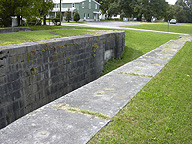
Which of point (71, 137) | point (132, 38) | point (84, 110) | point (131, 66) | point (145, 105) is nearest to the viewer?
point (71, 137)

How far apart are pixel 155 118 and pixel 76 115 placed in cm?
126

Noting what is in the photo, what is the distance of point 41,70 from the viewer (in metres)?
6.86

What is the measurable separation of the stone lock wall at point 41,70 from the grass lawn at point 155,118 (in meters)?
3.13

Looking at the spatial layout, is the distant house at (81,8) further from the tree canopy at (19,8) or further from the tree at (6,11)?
the tree canopy at (19,8)

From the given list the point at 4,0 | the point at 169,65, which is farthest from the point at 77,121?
the point at 4,0

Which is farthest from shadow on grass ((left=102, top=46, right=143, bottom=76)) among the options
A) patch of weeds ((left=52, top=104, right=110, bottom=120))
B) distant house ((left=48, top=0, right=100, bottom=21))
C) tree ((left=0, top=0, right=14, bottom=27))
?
distant house ((left=48, top=0, right=100, bottom=21))

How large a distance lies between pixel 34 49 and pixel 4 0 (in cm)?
1030

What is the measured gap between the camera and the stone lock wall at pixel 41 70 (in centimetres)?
574

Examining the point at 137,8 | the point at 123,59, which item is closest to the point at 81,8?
the point at 137,8

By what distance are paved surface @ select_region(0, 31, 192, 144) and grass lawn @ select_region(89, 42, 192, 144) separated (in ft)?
0.52

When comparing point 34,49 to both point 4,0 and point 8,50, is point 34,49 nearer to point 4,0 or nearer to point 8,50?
point 8,50

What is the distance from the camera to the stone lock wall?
5.74 metres

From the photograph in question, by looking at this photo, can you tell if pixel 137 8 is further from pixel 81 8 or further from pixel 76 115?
pixel 76 115

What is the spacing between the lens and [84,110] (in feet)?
12.8
